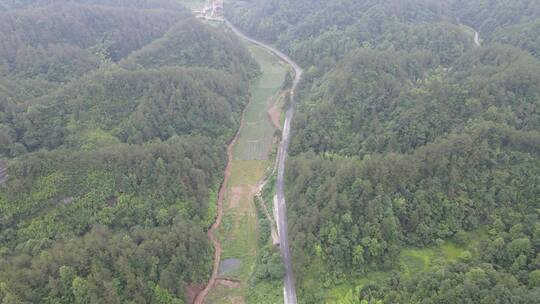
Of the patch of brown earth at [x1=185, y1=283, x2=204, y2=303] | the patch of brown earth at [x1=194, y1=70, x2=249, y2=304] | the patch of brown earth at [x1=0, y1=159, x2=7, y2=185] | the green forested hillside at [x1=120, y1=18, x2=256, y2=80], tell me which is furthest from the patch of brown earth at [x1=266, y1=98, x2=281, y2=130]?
the patch of brown earth at [x1=0, y1=159, x2=7, y2=185]

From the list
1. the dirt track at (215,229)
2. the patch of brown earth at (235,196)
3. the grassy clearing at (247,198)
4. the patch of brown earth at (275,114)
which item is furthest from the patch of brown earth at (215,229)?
the patch of brown earth at (275,114)

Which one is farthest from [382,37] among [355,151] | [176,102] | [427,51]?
[176,102]

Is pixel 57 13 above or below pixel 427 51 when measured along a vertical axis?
below

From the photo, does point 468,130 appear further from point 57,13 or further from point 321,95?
point 57,13

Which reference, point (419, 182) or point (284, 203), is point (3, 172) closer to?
point (284, 203)

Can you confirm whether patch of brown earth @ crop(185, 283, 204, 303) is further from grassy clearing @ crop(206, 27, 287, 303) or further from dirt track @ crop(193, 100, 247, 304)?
grassy clearing @ crop(206, 27, 287, 303)
